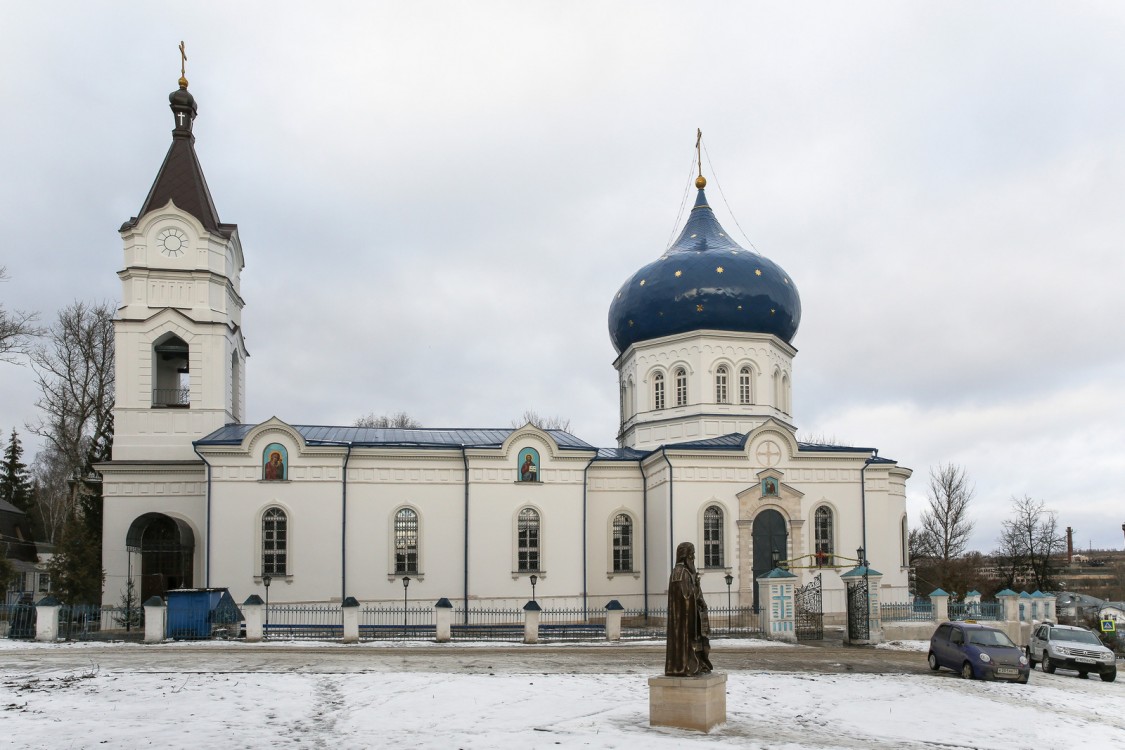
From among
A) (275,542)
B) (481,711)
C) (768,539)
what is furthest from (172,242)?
(481,711)

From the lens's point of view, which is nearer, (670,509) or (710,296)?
(670,509)

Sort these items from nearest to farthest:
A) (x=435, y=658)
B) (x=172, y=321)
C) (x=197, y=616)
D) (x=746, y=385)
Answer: (x=435, y=658) → (x=197, y=616) → (x=172, y=321) → (x=746, y=385)

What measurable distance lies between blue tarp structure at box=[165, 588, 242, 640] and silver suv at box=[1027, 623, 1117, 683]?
58.4 feet

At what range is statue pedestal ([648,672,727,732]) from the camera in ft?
39.2

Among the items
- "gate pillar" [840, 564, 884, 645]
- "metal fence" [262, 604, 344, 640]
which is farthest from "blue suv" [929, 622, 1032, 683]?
"metal fence" [262, 604, 344, 640]

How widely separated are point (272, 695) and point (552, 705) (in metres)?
3.82

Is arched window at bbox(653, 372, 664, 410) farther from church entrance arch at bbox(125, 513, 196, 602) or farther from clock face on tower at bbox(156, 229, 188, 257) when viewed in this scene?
clock face on tower at bbox(156, 229, 188, 257)

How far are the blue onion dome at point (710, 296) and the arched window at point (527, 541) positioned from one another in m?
7.89

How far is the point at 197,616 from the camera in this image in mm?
22281

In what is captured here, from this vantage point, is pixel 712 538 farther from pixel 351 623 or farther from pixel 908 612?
pixel 351 623

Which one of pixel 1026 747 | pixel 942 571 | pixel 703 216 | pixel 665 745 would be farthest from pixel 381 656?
pixel 942 571

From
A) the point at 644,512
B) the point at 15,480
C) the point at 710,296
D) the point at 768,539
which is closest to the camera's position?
the point at 768,539

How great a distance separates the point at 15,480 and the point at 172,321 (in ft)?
109

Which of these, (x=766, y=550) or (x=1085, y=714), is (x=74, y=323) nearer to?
(x=766, y=550)
